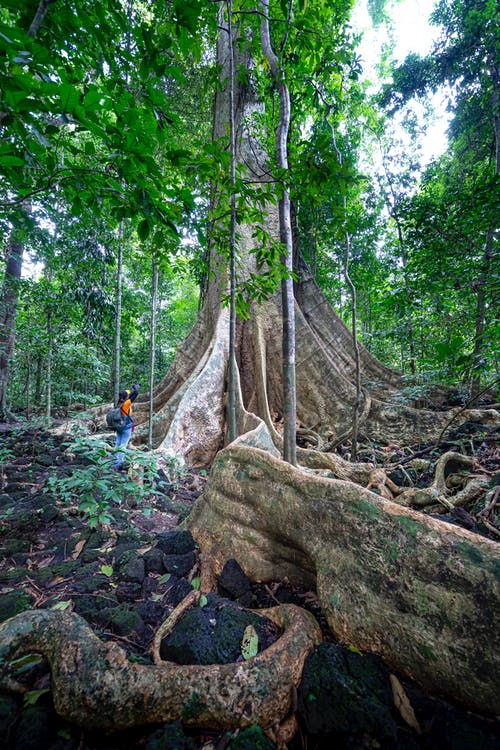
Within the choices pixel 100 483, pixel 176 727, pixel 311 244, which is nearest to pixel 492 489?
pixel 176 727

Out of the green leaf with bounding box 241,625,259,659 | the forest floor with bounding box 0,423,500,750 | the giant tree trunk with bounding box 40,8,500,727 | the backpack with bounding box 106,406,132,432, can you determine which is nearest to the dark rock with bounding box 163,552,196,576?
the forest floor with bounding box 0,423,500,750

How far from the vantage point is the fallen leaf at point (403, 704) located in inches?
47.8

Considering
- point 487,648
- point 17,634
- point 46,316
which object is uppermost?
point 46,316

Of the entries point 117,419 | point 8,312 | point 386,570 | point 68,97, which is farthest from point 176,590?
point 8,312

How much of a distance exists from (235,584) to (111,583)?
35.0 inches

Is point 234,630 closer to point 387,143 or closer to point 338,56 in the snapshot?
point 338,56

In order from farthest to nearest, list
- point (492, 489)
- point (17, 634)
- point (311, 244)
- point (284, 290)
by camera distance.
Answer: point (311, 244) < point (284, 290) < point (492, 489) < point (17, 634)

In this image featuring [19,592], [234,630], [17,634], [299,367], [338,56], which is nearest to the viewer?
[17,634]

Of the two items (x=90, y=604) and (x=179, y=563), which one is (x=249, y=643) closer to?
(x=179, y=563)

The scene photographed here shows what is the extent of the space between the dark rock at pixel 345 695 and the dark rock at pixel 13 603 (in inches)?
65.9

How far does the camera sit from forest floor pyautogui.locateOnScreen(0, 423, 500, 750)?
1181mm

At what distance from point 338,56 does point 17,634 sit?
519 cm

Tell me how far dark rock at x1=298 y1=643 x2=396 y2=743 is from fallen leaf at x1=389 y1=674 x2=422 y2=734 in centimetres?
2

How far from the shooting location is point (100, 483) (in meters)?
2.35
